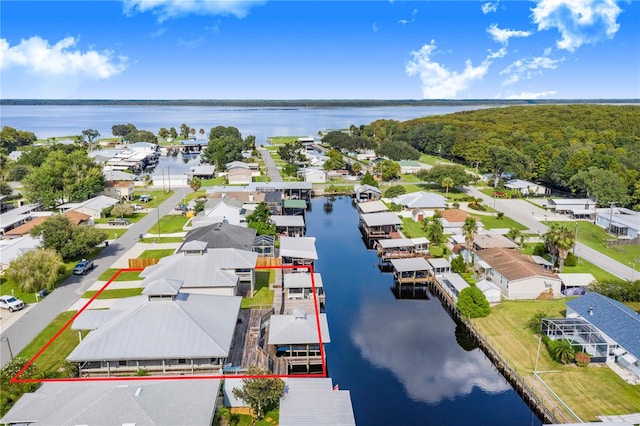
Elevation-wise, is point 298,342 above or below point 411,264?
below

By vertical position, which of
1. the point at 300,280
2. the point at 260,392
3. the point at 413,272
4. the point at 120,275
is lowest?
the point at 413,272

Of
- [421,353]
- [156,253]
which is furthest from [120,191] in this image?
[421,353]

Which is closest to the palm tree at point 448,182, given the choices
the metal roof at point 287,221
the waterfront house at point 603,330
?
the metal roof at point 287,221

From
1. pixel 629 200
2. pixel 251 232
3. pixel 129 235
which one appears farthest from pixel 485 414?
pixel 629 200

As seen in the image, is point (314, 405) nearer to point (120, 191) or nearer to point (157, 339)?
point (157, 339)

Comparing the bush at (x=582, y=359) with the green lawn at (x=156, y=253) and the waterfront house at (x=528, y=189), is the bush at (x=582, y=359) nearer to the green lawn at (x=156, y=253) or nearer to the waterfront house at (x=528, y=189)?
the green lawn at (x=156, y=253)

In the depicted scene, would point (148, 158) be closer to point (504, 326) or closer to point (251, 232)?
point (251, 232)

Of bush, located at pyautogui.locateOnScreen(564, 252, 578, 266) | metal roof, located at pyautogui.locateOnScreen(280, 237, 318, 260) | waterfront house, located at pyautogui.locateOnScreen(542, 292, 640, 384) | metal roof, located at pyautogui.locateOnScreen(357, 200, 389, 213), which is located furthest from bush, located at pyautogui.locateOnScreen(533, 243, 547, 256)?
metal roof, located at pyautogui.locateOnScreen(280, 237, 318, 260)
